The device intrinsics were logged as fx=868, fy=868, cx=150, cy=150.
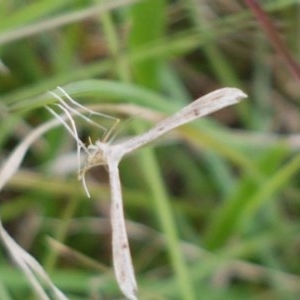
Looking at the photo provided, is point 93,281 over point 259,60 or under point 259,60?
under

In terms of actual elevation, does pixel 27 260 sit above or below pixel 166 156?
below

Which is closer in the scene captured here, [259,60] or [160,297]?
[160,297]

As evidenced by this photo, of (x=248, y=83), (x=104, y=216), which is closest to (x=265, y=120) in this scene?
(x=248, y=83)

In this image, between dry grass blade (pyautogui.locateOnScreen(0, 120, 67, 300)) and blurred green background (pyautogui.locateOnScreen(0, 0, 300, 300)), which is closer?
dry grass blade (pyautogui.locateOnScreen(0, 120, 67, 300))

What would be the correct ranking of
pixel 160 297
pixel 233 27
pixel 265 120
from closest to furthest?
pixel 160 297 → pixel 233 27 → pixel 265 120

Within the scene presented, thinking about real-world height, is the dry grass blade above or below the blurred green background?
below

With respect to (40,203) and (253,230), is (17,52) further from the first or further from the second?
(253,230)

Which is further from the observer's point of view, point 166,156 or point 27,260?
point 166,156

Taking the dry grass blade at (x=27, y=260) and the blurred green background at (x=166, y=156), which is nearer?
the dry grass blade at (x=27, y=260)
